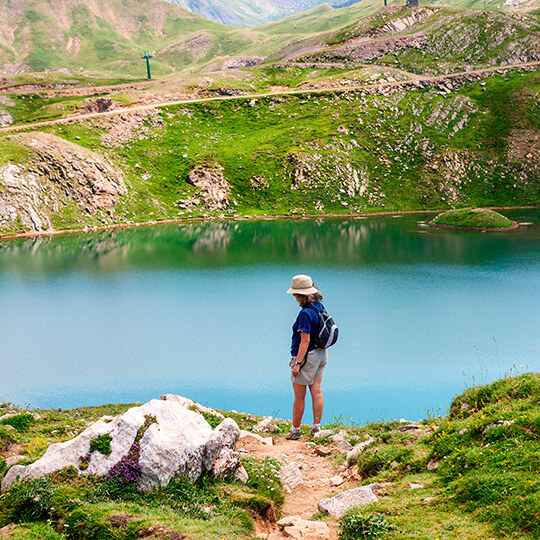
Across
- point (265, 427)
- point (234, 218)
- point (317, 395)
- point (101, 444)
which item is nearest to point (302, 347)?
point (317, 395)

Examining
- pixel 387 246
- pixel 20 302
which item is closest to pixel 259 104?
Answer: pixel 387 246

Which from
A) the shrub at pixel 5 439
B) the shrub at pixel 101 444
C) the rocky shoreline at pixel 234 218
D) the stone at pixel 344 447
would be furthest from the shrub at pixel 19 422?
the rocky shoreline at pixel 234 218

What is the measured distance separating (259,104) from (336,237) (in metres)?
62.0

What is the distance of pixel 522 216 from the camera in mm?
84875

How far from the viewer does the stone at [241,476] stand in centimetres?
977

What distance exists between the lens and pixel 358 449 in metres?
12.0

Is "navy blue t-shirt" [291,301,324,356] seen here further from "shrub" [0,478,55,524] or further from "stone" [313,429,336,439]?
"shrub" [0,478,55,524]

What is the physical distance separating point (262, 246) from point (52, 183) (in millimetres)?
42081

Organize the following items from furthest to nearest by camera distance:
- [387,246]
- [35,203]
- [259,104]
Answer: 1. [259,104]
2. [35,203]
3. [387,246]

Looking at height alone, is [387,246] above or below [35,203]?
below

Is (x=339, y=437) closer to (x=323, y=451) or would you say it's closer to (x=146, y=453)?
(x=323, y=451)

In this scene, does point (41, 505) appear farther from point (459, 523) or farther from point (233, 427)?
point (459, 523)

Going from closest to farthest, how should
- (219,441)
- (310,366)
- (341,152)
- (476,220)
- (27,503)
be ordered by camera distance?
(27,503) < (219,441) < (310,366) < (476,220) < (341,152)

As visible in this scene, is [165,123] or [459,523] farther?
[165,123]
